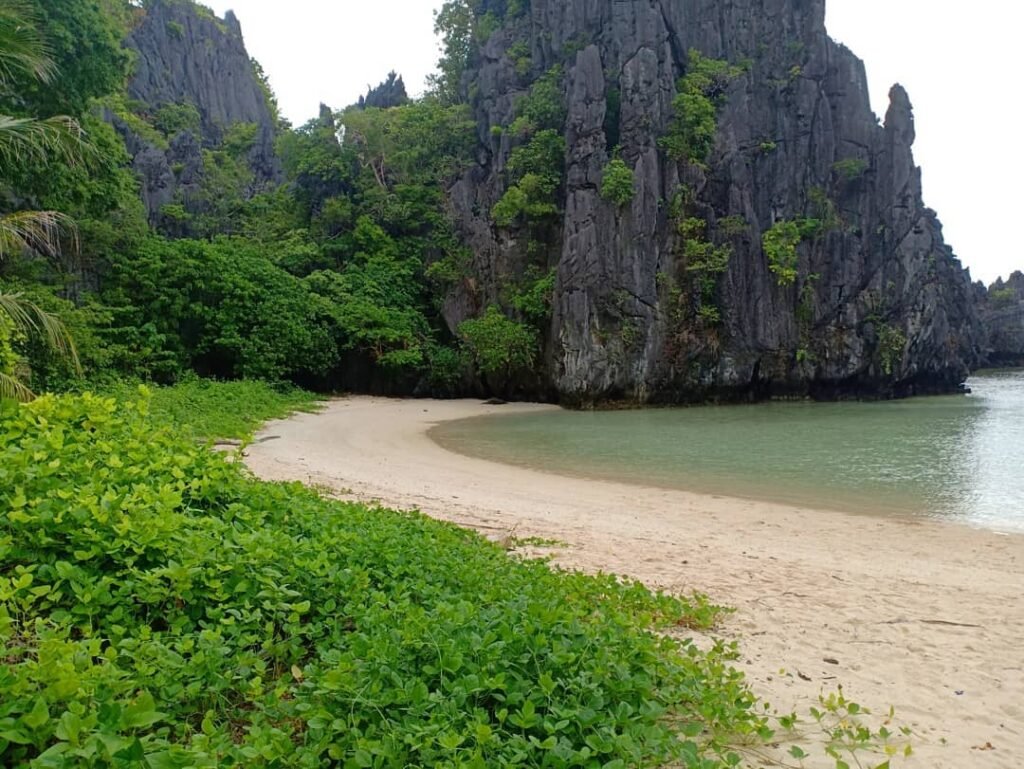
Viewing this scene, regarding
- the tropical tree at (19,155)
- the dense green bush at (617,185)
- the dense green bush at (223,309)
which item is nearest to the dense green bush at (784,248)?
the dense green bush at (617,185)

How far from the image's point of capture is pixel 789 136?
A: 1283 inches

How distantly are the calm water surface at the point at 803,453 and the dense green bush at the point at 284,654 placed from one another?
7473 mm

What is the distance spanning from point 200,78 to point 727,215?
4068cm

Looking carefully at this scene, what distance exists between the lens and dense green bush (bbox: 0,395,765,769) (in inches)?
80.0

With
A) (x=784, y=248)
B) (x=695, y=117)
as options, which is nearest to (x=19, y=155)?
(x=695, y=117)

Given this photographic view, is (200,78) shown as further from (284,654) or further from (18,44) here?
Result: (284,654)

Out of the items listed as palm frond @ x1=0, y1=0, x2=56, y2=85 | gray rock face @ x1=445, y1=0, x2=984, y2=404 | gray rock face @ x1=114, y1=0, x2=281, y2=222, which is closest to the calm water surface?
gray rock face @ x1=445, y1=0, x2=984, y2=404

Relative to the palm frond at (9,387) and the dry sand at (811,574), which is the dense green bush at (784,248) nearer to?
the dry sand at (811,574)

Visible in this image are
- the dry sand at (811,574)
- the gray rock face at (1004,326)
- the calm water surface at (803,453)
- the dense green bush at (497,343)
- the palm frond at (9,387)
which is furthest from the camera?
the gray rock face at (1004,326)

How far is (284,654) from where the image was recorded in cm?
275

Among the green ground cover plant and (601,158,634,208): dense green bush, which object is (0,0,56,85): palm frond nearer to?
the green ground cover plant

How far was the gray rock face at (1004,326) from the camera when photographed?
190 feet

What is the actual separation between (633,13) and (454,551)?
33.3m

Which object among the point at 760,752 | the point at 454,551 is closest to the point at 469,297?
the point at 454,551
